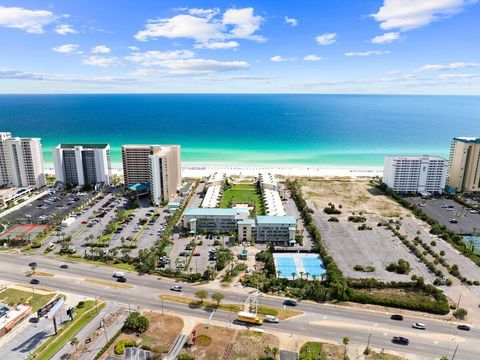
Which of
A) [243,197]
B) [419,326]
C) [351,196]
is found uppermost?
[243,197]

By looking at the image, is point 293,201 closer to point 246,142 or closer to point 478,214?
point 478,214

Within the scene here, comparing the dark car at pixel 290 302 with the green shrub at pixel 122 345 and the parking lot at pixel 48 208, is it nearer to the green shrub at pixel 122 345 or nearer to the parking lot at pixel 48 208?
the green shrub at pixel 122 345

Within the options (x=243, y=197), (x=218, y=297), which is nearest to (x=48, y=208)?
(x=243, y=197)

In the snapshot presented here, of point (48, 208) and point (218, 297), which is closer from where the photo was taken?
point (218, 297)

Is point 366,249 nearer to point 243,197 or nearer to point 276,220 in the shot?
point 276,220

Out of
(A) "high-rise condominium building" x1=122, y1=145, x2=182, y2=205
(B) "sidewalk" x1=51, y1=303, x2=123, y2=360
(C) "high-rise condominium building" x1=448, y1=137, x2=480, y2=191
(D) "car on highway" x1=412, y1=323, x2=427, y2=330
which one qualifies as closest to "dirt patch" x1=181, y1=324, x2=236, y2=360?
(B) "sidewalk" x1=51, y1=303, x2=123, y2=360

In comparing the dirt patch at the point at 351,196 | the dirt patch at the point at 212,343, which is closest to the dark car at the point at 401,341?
the dirt patch at the point at 212,343

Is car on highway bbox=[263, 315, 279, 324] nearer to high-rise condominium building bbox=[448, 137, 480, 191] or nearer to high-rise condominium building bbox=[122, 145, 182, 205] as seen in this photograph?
high-rise condominium building bbox=[122, 145, 182, 205]
